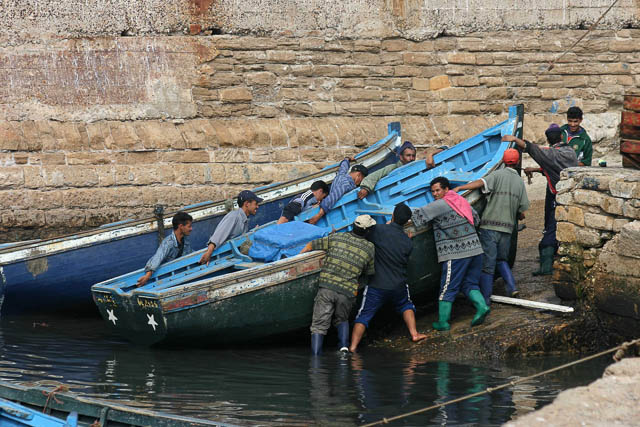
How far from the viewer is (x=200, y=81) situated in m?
13.2

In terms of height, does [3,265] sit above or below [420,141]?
below

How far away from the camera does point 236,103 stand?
43.7 feet

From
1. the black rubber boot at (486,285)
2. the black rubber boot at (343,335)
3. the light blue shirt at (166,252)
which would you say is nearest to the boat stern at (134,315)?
the light blue shirt at (166,252)

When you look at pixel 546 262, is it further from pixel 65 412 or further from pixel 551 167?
pixel 65 412

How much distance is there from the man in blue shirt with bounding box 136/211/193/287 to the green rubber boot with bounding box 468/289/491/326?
302 centimetres

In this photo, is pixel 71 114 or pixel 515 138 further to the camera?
pixel 71 114

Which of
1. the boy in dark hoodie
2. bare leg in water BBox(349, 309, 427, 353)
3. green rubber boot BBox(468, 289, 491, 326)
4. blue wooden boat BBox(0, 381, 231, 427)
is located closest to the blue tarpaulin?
bare leg in water BBox(349, 309, 427, 353)

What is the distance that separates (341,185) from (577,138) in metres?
2.76

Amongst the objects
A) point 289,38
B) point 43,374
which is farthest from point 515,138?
point 43,374

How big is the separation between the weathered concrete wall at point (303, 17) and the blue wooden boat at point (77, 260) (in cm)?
337

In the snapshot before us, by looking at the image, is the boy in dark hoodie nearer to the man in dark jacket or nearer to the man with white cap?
the man in dark jacket

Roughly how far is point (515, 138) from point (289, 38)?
14.7ft

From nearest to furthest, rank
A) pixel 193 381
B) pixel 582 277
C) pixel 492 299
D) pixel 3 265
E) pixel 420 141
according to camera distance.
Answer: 1. pixel 193 381
2. pixel 582 277
3. pixel 492 299
4. pixel 3 265
5. pixel 420 141

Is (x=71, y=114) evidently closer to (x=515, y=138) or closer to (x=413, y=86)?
(x=413, y=86)
